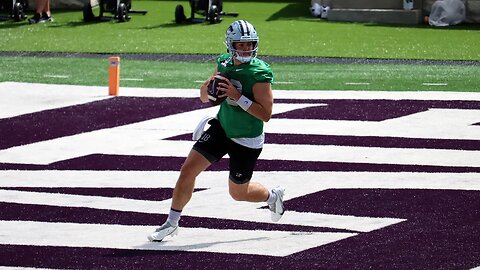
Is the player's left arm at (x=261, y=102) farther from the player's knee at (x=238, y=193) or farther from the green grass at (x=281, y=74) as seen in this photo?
the green grass at (x=281, y=74)

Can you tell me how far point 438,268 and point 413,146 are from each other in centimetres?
561

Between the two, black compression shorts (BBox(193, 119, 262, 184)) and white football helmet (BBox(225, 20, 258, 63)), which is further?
black compression shorts (BBox(193, 119, 262, 184))

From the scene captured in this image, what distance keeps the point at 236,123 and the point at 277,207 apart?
Result: 0.85m

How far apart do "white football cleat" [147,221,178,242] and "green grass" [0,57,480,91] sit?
974cm

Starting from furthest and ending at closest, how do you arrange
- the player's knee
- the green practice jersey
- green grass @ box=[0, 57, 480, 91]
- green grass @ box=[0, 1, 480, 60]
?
green grass @ box=[0, 1, 480, 60] < green grass @ box=[0, 57, 480, 91] < the player's knee < the green practice jersey

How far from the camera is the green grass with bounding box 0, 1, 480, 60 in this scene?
25.3 meters

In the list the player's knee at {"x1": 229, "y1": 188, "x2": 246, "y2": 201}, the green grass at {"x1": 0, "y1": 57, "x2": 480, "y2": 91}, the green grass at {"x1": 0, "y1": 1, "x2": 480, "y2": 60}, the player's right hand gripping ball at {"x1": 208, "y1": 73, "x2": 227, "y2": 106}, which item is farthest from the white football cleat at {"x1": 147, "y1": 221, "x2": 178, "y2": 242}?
the green grass at {"x1": 0, "y1": 1, "x2": 480, "y2": 60}

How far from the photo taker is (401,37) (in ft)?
89.9

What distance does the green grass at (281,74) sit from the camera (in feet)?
67.6

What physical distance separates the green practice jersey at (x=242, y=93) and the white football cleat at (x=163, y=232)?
2.84ft

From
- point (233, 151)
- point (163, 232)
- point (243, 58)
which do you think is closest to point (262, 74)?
point (243, 58)

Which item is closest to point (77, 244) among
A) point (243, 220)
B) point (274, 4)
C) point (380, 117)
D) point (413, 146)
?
point (243, 220)

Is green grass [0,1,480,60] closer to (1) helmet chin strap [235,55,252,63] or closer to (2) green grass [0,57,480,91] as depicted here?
(2) green grass [0,57,480,91]

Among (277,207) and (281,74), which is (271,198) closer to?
(277,207)
